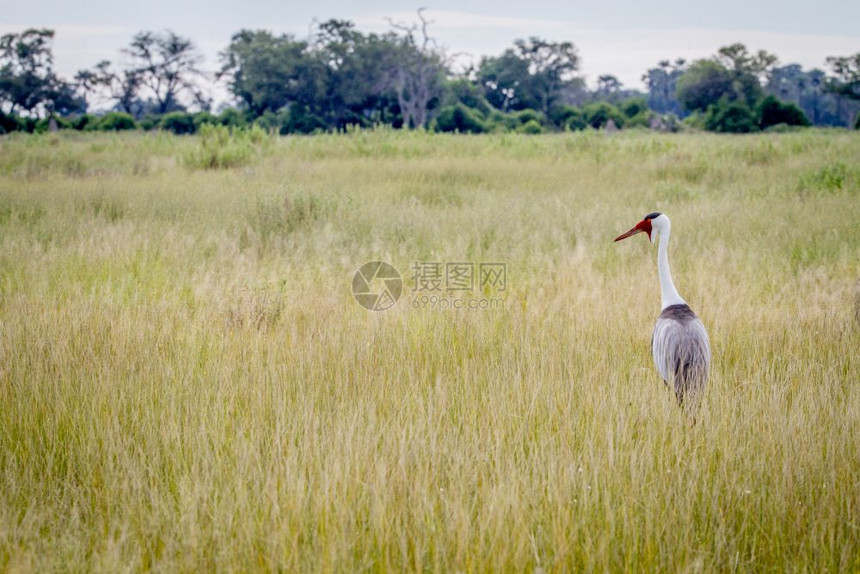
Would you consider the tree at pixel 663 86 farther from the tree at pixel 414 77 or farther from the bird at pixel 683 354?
the bird at pixel 683 354

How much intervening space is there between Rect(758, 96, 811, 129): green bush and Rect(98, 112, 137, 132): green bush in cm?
4284

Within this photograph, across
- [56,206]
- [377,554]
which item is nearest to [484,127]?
[56,206]

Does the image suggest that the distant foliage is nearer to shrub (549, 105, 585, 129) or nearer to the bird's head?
the bird's head

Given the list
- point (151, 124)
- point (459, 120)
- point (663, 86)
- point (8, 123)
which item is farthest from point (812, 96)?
point (8, 123)

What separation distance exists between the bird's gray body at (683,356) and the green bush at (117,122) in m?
43.0

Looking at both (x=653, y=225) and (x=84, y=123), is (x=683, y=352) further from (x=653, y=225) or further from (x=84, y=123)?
(x=84, y=123)

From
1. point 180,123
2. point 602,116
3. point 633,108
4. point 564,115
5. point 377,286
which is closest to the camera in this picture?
point 377,286

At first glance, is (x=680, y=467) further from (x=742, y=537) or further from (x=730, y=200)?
(x=730, y=200)

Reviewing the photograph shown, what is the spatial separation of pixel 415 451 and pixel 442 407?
518mm

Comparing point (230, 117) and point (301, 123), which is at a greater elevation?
point (230, 117)

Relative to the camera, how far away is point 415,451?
2865mm

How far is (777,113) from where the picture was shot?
148 feet

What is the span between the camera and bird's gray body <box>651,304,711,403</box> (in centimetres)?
332

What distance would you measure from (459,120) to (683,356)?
45.2 metres
